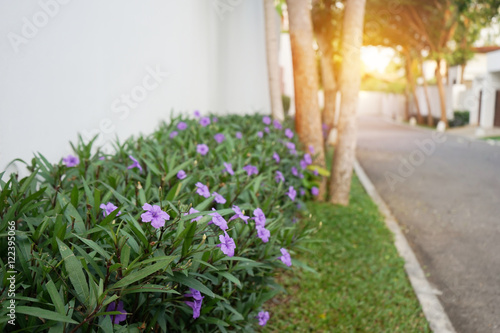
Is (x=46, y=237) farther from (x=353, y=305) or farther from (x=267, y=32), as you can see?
(x=267, y=32)

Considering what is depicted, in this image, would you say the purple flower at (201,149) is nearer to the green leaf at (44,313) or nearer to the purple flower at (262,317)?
the purple flower at (262,317)

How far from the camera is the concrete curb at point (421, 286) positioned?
3.14 metres

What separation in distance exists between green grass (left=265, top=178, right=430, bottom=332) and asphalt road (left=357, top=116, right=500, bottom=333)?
11.7 inches

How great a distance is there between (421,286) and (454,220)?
2240 millimetres

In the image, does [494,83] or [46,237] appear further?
[494,83]

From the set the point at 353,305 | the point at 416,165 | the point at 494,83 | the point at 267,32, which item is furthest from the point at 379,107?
the point at 353,305

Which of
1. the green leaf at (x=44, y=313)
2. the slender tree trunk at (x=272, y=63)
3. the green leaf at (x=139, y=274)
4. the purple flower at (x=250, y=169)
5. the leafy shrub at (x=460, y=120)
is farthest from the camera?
the leafy shrub at (x=460, y=120)

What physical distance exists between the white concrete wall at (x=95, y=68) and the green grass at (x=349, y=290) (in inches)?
60.4

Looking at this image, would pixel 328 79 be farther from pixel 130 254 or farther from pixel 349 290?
pixel 130 254

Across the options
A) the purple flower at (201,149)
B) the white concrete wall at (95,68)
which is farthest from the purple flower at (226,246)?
the purple flower at (201,149)

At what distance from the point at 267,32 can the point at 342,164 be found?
211cm

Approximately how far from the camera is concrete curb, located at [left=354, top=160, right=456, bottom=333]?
10.3 feet

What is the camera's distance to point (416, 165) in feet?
33.2

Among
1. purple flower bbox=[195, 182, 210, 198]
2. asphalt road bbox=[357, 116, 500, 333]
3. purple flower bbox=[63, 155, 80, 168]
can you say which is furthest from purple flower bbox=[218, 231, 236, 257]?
asphalt road bbox=[357, 116, 500, 333]
